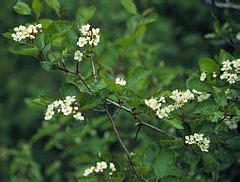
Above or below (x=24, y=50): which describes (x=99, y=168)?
below

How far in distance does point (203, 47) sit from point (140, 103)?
9.21ft

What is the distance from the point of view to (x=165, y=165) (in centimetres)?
207

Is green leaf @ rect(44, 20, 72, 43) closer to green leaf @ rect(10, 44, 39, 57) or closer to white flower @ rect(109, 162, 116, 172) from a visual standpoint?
green leaf @ rect(10, 44, 39, 57)

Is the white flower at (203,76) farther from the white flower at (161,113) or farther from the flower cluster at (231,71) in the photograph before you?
the white flower at (161,113)

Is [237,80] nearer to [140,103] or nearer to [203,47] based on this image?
[140,103]

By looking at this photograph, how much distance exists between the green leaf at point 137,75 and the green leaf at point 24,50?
0.36m

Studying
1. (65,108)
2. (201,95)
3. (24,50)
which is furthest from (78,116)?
(201,95)

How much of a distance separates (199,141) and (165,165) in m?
0.15

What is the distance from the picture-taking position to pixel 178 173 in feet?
6.92

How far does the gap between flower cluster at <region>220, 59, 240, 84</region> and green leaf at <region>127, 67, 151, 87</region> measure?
274 mm

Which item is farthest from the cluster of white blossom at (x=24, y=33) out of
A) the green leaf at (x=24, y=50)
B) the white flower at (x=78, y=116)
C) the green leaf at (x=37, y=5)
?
the green leaf at (x=37, y=5)

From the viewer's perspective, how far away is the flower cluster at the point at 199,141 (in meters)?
2.04

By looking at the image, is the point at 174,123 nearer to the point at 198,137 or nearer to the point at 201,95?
the point at 198,137

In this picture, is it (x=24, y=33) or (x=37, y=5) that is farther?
(x=37, y=5)
